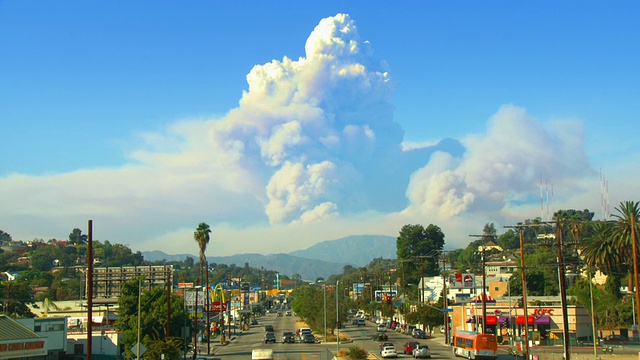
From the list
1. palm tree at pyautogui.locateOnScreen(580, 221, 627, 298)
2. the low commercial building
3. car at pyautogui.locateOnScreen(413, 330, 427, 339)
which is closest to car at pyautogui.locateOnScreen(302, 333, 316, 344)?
car at pyautogui.locateOnScreen(413, 330, 427, 339)

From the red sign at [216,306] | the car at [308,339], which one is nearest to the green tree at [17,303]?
the car at [308,339]

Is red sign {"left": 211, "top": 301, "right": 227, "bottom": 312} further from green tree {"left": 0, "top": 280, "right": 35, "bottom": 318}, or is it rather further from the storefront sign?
the storefront sign

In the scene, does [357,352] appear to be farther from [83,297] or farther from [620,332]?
[83,297]

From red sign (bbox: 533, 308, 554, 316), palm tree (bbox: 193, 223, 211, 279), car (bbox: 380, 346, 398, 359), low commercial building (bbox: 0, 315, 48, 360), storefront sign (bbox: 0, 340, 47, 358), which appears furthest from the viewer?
palm tree (bbox: 193, 223, 211, 279)

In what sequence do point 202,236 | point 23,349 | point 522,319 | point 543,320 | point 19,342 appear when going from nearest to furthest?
point 19,342 < point 23,349 < point 543,320 < point 522,319 < point 202,236

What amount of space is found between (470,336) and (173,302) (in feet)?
126

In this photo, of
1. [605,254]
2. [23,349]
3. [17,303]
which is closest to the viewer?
[23,349]

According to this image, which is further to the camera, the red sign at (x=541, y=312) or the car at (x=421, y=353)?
the red sign at (x=541, y=312)

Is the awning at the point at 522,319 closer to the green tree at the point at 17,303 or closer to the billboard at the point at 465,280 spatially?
the billboard at the point at 465,280

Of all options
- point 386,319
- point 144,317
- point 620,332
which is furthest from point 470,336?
point 386,319

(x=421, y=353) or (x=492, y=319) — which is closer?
(x=421, y=353)

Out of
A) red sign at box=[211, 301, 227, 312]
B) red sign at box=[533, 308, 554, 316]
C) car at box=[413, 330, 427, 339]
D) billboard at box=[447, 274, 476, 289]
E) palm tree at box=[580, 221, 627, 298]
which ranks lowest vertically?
car at box=[413, 330, 427, 339]

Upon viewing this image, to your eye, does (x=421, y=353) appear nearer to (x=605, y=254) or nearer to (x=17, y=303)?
(x=605, y=254)

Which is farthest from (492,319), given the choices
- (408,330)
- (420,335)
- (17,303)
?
(17,303)
